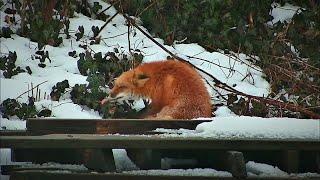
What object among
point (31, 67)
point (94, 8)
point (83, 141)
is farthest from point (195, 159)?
point (94, 8)

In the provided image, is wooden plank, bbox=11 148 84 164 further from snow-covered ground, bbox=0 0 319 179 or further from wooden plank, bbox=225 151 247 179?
snow-covered ground, bbox=0 0 319 179

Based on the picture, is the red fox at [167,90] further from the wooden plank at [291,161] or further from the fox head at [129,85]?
the wooden plank at [291,161]

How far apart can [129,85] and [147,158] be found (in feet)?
7.89

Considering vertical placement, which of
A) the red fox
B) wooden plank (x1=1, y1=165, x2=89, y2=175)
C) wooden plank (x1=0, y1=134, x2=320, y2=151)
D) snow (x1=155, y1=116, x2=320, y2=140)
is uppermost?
the red fox

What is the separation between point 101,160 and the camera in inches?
117

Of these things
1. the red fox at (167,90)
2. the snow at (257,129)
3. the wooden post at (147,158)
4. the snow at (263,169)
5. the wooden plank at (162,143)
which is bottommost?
the snow at (263,169)

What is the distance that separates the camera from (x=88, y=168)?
313cm

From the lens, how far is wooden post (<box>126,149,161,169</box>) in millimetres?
3107

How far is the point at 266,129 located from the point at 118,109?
11.7 feet

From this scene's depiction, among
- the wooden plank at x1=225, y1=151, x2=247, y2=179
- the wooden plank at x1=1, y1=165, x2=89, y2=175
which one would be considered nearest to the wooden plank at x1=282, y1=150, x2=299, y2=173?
the wooden plank at x1=225, y1=151, x2=247, y2=179

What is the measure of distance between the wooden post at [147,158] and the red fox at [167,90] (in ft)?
5.25

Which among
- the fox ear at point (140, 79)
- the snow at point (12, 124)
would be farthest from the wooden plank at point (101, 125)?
the fox ear at point (140, 79)

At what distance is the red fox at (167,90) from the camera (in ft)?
15.8

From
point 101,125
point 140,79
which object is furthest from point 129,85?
point 101,125
